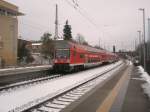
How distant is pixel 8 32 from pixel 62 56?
31995 mm

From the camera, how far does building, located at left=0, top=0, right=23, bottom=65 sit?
5675cm

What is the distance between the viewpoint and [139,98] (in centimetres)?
1378

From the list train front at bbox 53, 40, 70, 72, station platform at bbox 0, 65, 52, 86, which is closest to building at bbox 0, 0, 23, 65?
station platform at bbox 0, 65, 52, 86

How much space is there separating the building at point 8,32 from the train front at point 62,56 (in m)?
27.7

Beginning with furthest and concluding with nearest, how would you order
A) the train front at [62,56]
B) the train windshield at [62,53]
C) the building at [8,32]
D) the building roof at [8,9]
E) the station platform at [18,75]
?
the building roof at [8,9]
the building at [8,32]
the train windshield at [62,53]
the train front at [62,56]
the station platform at [18,75]

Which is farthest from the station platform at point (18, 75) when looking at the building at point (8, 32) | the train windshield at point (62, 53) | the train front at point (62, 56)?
the building at point (8, 32)

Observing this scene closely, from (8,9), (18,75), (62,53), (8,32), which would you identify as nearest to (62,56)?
(62,53)

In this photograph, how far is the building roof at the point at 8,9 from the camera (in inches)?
2302

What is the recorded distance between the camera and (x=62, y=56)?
29812 millimetres

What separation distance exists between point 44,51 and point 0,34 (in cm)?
1772

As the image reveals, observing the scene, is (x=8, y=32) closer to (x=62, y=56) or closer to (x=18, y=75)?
(x=62, y=56)

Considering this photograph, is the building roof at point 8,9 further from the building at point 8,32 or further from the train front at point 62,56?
the train front at point 62,56

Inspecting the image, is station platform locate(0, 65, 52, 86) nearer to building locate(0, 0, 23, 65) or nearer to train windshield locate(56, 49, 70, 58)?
train windshield locate(56, 49, 70, 58)

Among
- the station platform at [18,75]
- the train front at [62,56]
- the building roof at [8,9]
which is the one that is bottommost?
the station platform at [18,75]
